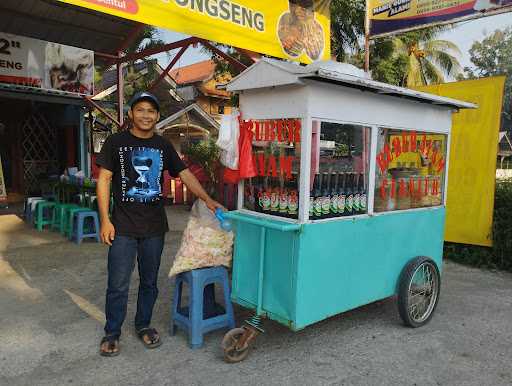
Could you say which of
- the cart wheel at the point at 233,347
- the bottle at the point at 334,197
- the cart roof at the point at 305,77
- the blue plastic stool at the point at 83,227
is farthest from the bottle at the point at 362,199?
the blue plastic stool at the point at 83,227

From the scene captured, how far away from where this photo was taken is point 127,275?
2.88 metres

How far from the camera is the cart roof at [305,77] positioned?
258cm

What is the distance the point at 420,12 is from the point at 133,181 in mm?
4497

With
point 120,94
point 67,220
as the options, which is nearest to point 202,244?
point 67,220

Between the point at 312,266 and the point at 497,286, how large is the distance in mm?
2959

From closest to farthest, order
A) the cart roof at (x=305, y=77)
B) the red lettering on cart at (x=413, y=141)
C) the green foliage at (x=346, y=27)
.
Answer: the cart roof at (x=305, y=77), the red lettering on cart at (x=413, y=141), the green foliage at (x=346, y=27)

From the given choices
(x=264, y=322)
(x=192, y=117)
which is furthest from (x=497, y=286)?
(x=192, y=117)

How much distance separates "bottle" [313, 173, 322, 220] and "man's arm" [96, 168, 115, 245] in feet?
4.43

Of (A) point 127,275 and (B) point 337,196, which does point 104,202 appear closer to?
(A) point 127,275

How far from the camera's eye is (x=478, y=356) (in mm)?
3000

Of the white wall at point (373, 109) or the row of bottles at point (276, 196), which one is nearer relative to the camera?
the white wall at point (373, 109)

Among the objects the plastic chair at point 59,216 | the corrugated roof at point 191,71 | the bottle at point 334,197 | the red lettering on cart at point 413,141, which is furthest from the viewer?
the corrugated roof at point 191,71

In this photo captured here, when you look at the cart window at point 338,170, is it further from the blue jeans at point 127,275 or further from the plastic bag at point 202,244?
the blue jeans at point 127,275

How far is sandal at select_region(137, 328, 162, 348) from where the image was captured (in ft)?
9.83
